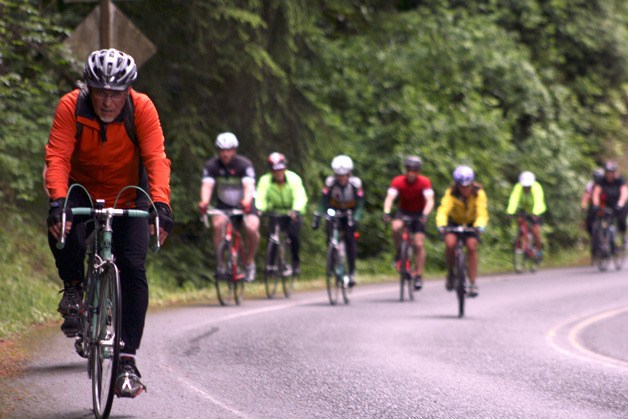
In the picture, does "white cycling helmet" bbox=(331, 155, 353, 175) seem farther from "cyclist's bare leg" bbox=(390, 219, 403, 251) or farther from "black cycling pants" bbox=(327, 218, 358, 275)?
"cyclist's bare leg" bbox=(390, 219, 403, 251)

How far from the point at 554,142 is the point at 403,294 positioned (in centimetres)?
1419

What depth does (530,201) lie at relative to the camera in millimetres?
27219

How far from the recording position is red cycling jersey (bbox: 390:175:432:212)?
19062 mm

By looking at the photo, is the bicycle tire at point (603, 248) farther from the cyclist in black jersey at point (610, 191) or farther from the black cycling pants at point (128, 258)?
the black cycling pants at point (128, 258)

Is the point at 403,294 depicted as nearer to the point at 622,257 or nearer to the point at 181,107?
the point at 181,107

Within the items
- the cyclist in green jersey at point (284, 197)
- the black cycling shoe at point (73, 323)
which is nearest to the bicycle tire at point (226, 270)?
the cyclist in green jersey at point (284, 197)

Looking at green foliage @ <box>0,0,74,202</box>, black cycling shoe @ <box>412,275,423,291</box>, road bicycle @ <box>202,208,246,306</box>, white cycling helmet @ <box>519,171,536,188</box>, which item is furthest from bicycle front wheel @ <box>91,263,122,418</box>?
white cycling helmet @ <box>519,171,536,188</box>

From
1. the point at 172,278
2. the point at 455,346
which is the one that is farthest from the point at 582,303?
the point at 455,346

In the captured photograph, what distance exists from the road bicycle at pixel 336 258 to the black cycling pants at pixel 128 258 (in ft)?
31.0

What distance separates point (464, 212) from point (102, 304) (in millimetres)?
→ 9726

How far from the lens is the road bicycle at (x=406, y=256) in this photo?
1880cm

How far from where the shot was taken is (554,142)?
32094mm

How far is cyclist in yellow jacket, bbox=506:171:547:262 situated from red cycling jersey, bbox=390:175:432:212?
7107 mm

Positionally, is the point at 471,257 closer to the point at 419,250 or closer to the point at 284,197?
the point at 419,250
